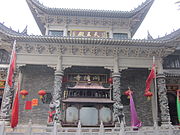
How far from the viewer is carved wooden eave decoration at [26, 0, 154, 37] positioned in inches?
480

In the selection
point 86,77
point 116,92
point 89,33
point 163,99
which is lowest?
point 163,99

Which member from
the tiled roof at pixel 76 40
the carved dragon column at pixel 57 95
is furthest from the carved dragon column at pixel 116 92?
the carved dragon column at pixel 57 95

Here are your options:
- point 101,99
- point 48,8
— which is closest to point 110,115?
point 101,99

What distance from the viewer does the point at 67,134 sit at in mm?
6824

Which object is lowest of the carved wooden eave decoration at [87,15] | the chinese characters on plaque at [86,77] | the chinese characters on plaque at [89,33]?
the chinese characters on plaque at [86,77]

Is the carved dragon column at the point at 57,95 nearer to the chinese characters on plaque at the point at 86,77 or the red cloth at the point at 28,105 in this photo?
the chinese characters on plaque at the point at 86,77

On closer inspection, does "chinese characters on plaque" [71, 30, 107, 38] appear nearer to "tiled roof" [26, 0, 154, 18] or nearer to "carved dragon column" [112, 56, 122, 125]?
"tiled roof" [26, 0, 154, 18]

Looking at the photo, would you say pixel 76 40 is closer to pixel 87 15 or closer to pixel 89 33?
pixel 89 33

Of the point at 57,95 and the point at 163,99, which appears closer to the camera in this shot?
the point at 57,95

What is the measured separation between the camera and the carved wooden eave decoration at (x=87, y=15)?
1218 cm

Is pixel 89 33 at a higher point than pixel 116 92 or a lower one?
higher

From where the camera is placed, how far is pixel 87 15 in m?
12.4

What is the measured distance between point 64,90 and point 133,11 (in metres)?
8.27

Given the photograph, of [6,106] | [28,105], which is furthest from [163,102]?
[6,106]
